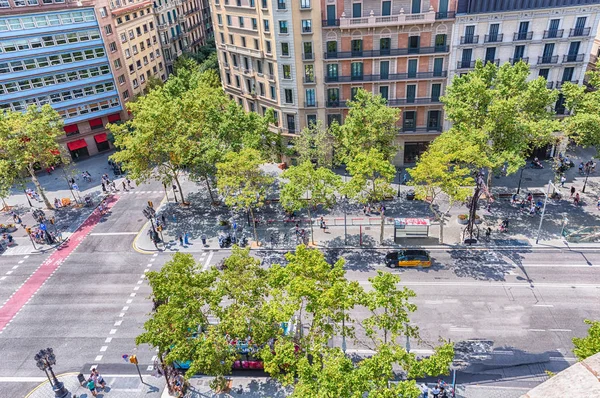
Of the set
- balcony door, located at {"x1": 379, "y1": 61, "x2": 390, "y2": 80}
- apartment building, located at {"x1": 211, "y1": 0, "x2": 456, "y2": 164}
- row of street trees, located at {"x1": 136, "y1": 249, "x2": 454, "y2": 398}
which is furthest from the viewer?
balcony door, located at {"x1": 379, "y1": 61, "x2": 390, "y2": 80}

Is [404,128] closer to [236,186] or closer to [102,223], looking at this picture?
[236,186]

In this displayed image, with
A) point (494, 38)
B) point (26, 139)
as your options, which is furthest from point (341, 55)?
point (26, 139)

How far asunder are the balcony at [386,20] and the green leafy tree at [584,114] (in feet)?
58.3

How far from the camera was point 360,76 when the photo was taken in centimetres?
5728

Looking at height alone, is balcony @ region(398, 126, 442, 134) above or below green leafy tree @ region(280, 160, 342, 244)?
below

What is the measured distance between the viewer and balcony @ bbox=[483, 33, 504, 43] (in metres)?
53.8

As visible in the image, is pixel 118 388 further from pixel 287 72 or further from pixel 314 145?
pixel 287 72

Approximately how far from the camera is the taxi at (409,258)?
4256 centimetres

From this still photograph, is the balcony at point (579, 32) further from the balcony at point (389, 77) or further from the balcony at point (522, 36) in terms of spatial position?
the balcony at point (389, 77)

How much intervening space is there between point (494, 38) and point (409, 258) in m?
30.9

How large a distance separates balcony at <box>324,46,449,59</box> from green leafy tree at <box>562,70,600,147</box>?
15224mm

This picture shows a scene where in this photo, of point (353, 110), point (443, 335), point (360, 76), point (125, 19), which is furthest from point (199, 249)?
point (125, 19)

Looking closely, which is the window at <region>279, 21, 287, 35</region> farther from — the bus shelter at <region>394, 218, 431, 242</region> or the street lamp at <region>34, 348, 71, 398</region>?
the street lamp at <region>34, 348, 71, 398</region>

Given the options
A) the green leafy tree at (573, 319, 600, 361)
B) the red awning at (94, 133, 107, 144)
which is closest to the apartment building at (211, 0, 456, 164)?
the red awning at (94, 133, 107, 144)
